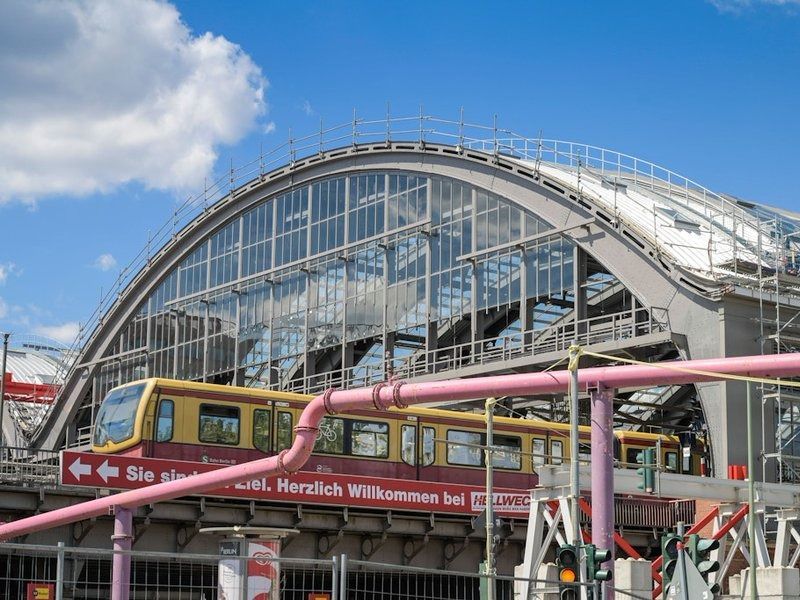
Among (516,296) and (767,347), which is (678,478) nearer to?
(767,347)

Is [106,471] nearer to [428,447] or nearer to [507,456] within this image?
[428,447]

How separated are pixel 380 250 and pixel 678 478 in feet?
105

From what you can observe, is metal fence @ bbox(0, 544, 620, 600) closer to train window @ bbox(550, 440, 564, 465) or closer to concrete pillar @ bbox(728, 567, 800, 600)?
train window @ bbox(550, 440, 564, 465)

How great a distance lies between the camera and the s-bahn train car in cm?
4112

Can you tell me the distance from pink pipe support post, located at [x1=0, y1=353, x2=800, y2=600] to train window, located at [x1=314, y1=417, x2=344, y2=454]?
14589 millimetres

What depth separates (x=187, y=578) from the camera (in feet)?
116

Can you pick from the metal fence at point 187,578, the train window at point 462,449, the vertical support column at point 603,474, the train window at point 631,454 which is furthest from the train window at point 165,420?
the vertical support column at point 603,474

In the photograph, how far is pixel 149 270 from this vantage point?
82500 millimetres

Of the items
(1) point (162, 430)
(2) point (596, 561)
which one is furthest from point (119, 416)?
(2) point (596, 561)

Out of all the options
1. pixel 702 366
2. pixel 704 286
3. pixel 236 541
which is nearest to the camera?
pixel 702 366

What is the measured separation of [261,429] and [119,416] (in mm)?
4411

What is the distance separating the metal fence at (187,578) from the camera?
17.4 m

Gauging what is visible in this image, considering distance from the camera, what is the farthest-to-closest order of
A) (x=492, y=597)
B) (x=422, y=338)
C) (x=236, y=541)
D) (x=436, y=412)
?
(x=422, y=338)
(x=436, y=412)
(x=236, y=541)
(x=492, y=597)

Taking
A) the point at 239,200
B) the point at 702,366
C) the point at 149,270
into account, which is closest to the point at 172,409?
the point at 702,366
